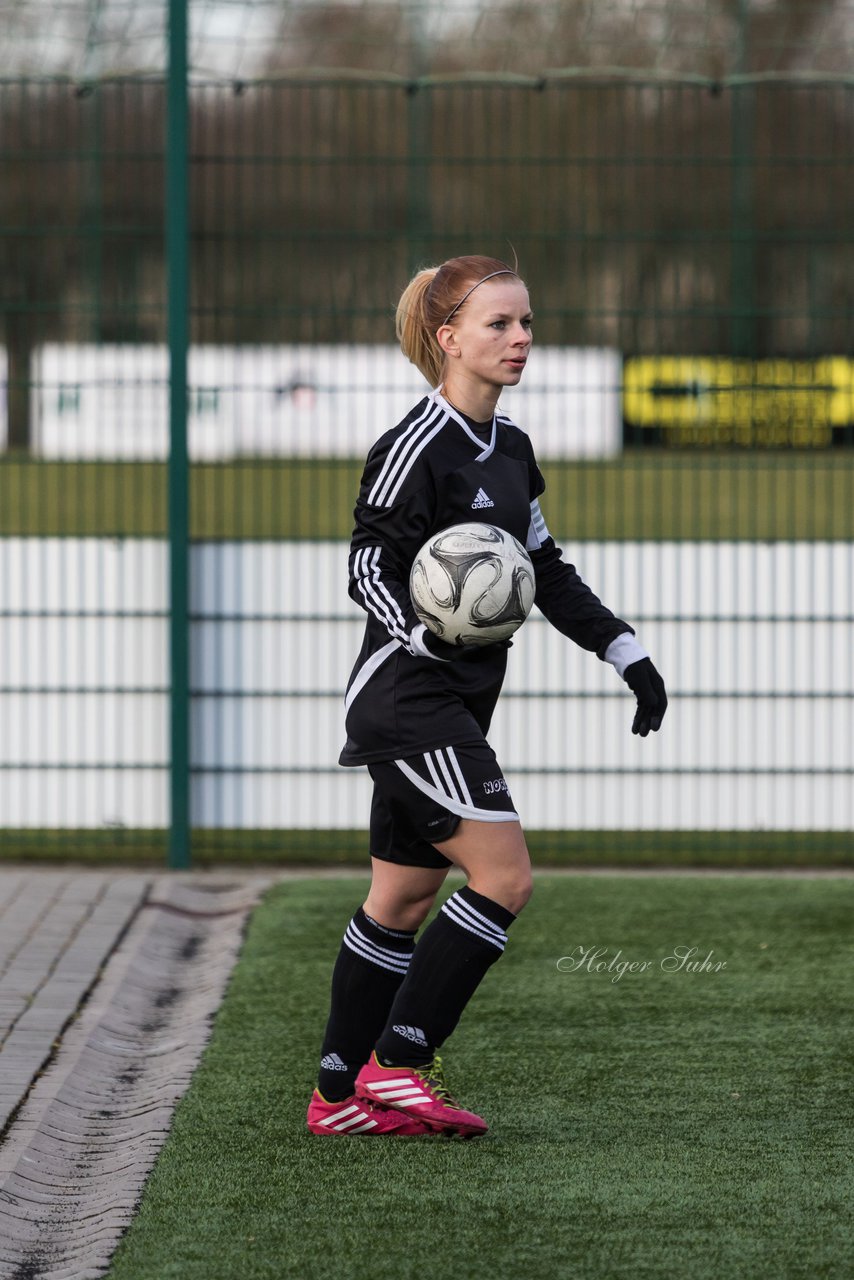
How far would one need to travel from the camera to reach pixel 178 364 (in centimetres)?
765

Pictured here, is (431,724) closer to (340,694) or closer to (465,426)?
(465,426)

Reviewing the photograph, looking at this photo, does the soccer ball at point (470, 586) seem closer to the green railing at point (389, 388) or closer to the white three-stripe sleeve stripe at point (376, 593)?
the white three-stripe sleeve stripe at point (376, 593)

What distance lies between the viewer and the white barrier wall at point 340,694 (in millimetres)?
7934

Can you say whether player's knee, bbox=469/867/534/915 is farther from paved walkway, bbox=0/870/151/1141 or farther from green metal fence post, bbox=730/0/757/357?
green metal fence post, bbox=730/0/757/357

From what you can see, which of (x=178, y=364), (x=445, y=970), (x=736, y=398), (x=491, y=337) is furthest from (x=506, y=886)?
(x=736, y=398)

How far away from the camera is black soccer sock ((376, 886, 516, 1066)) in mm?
3994

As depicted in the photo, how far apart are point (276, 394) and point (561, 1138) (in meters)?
4.18

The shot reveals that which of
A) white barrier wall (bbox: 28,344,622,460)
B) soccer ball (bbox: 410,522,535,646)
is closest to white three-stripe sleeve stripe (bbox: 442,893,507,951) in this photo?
soccer ball (bbox: 410,522,535,646)

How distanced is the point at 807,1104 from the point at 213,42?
203 inches

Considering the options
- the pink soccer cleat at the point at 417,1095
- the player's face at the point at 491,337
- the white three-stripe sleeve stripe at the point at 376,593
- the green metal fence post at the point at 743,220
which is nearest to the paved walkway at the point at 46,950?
the pink soccer cleat at the point at 417,1095

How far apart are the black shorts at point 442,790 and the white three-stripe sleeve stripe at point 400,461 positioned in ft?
1.78

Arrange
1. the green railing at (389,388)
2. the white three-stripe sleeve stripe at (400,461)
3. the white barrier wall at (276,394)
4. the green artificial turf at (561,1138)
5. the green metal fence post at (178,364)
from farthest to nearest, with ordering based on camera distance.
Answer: the green railing at (389,388) < the white barrier wall at (276,394) < the green metal fence post at (178,364) < the white three-stripe sleeve stripe at (400,461) < the green artificial turf at (561,1138)

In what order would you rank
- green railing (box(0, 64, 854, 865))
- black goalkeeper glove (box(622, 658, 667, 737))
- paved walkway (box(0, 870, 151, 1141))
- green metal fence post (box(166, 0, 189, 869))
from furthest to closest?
green railing (box(0, 64, 854, 865)) → green metal fence post (box(166, 0, 189, 869)) → paved walkway (box(0, 870, 151, 1141)) → black goalkeeper glove (box(622, 658, 667, 737))

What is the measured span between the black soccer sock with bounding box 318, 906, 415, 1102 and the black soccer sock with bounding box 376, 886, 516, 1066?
0.31ft
